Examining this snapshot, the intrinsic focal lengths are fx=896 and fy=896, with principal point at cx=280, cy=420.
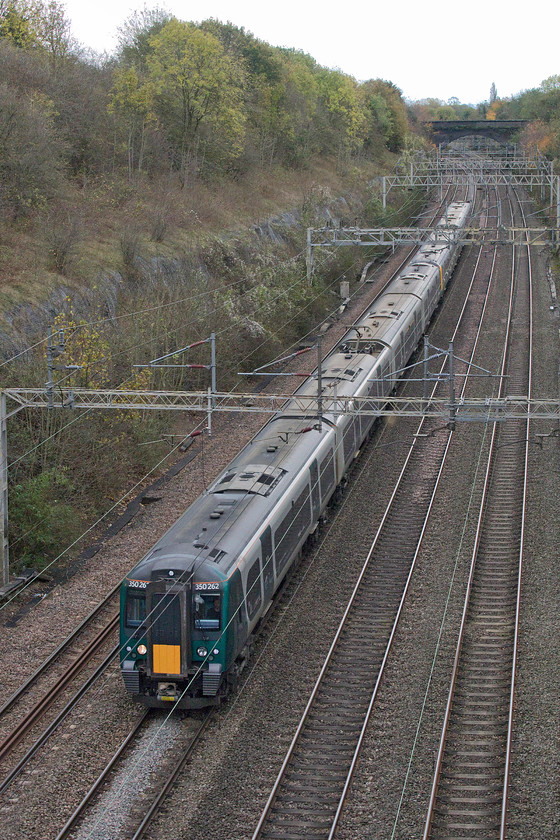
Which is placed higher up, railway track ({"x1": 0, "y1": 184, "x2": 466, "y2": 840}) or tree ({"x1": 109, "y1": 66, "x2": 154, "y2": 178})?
tree ({"x1": 109, "y1": 66, "x2": 154, "y2": 178})

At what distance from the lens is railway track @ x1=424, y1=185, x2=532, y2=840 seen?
40.8 feet

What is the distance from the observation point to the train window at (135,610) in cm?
1446

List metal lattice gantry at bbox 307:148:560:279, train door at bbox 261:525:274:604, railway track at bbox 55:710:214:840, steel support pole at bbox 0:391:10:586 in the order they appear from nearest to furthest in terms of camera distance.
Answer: railway track at bbox 55:710:214:840
train door at bbox 261:525:274:604
steel support pole at bbox 0:391:10:586
metal lattice gantry at bbox 307:148:560:279

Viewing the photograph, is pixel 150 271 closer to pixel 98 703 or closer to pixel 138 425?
pixel 138 425

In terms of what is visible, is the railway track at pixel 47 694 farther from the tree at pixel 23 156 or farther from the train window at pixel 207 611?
the tree at pixel 23 156

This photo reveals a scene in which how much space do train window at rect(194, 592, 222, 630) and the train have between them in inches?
0.6

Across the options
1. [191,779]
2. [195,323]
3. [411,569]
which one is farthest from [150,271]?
[191,779]

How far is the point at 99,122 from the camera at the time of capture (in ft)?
132

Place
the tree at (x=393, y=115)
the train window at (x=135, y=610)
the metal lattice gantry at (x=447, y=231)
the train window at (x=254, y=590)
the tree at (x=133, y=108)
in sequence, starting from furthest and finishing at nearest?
the tree at (x=393, y=115) < the tree at (x=133, y=108) < the metal lattice gantry at (x=447, y=231) < the train window at (x=254, y=590) < the train window at (x=135, y=610)

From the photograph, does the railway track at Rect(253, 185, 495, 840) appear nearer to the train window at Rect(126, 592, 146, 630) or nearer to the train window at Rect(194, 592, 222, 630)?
the train window at Rect(194, 592, 222, 630)

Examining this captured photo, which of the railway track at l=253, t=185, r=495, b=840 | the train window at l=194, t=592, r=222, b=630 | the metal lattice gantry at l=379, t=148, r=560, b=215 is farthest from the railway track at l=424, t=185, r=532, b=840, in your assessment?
the metal lattice gantry at l=379, t=148, r=560, b=215

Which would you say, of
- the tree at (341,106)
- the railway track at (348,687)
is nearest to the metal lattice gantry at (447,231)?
the tree at (341,106)

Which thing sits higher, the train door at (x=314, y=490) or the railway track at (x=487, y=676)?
the train door at (x=314, y=490)

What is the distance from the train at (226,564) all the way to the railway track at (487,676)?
3686 millimetres
